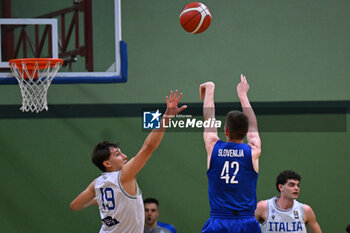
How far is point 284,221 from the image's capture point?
22.8ft

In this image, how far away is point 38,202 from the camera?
26.3ft

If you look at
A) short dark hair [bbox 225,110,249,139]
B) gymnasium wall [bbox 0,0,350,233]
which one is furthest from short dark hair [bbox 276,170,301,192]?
short dark hair [bbox 225,110,249,139]

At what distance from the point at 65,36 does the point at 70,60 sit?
54 cm

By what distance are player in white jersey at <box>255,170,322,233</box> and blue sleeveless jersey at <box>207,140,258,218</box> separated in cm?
261

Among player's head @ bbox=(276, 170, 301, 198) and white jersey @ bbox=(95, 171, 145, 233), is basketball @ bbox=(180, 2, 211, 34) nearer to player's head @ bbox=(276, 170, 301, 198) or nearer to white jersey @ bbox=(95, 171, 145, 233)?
player's head @ bbox=(276, 170, 301, 198)

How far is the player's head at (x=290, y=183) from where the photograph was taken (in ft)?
22.4

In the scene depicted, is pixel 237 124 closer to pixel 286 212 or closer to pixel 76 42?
pixel 286 212

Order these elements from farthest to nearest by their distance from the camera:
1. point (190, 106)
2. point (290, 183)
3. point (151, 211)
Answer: point (190, 106) < point (151, 211) < point (290, 183)

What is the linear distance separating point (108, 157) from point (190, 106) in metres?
3.56

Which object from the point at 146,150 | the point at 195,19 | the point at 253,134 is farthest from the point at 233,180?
the point at 195,19

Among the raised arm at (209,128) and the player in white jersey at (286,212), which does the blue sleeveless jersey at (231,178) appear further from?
the player in white jersey at (286,212)

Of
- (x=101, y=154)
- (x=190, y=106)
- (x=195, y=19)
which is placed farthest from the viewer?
(x=190, y=106)

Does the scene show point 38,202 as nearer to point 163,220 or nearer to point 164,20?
point 163,220

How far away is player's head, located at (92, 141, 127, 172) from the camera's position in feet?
15.5
